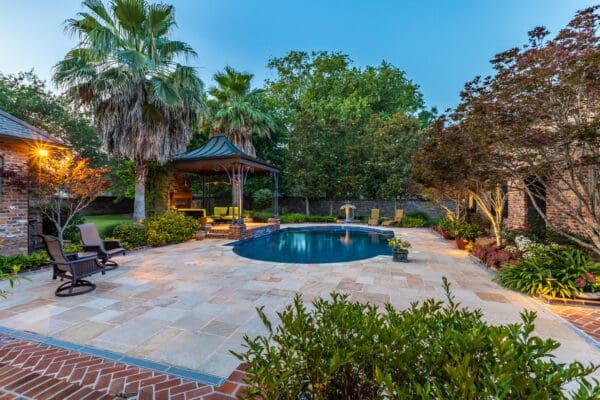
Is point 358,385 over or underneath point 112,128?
underneath

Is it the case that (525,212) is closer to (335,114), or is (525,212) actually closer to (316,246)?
(316,246)

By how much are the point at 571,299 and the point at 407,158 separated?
1481 centimetres

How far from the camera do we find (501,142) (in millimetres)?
4730

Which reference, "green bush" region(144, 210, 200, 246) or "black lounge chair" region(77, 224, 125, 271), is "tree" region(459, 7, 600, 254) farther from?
"green bush" region(144, 210, 200, 246)

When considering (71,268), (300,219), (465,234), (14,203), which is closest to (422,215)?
(300,219)

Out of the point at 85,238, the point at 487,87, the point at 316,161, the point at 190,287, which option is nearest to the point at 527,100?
the point at 487,87

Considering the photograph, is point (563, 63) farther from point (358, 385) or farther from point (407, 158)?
point (407, 158)

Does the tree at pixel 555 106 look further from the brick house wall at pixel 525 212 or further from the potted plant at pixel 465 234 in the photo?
the potted plant at pixel 465 234

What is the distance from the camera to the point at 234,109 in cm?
1556

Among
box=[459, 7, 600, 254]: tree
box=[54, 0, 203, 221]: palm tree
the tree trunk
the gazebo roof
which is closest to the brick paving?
box=[459, 7, 600, 254]: tree

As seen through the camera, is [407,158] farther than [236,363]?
Yes

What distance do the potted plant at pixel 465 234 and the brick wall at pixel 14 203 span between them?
13.3m

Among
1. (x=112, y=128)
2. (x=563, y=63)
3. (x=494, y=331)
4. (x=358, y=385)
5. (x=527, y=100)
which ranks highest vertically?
(x=112, y=128)

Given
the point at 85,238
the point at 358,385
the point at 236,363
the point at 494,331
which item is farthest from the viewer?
the point at 85,238
